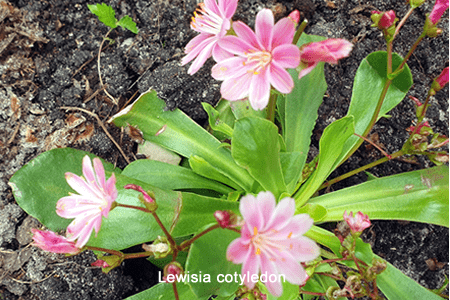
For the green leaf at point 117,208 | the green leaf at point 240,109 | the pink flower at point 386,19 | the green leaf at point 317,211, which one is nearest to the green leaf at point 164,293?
the green leaf at point 117,208

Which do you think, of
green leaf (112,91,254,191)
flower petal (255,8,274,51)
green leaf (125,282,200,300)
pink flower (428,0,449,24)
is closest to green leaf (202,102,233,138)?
green leaf (112,91,254,191)

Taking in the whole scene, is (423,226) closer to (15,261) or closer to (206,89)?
(206,89)

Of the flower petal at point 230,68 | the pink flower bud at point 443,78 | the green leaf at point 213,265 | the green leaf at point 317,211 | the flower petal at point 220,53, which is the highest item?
the flower petal at point 220,53

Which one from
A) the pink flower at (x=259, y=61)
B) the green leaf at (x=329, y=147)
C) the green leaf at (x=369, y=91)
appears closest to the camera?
the pink flower at (x=259, y=61)

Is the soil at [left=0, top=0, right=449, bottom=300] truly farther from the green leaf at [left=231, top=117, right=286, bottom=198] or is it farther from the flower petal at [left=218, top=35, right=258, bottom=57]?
the flower petal at [left=218, top=35, right=258, bottom=57]

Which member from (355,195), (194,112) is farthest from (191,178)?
(355,195)

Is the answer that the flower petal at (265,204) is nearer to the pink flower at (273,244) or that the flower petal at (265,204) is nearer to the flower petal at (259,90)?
the pink flower at (273,244)
